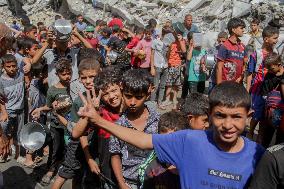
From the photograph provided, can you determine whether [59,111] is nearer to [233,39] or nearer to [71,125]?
[71,125]

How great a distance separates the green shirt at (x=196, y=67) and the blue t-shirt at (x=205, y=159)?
18.5 feet

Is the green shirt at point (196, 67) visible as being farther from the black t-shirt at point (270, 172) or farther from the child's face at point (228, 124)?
the black t-shirt at point (270, 172)

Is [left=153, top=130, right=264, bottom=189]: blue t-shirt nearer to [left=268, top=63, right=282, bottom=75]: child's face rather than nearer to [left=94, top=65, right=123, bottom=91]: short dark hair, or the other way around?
[left=94, top=65, right=123, bottom=91]: short dark hair

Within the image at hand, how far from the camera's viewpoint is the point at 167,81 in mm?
8688

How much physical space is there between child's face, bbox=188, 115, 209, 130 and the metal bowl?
2.34 metres

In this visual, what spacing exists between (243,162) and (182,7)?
1373 centimetres

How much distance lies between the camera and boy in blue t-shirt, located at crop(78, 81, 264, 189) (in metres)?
2.31

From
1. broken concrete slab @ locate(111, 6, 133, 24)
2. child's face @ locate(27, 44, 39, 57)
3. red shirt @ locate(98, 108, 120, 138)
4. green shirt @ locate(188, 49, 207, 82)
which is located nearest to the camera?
red shirt @ locate(98, 108, 120, 138)

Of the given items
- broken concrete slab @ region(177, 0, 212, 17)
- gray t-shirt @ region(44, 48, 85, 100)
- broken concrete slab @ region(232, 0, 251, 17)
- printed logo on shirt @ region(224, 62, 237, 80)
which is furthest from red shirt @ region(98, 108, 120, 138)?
broken concrete slab @ region(177, 0, 212, 17)

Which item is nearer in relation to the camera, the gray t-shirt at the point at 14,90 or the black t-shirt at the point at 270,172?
the black t-shirt at the point at 270,172

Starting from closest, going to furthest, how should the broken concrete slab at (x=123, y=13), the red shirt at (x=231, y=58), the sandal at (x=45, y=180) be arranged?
the sandal at (x=45, y=180) < the red shirt at (x=231, y=58) < the broken concrete slab at (x=123, y=13)

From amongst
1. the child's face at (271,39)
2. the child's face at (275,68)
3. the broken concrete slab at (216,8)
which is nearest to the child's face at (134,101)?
the child's face at (275,68)

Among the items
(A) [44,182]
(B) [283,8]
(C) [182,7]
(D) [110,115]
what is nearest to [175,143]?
(D) [110,115]

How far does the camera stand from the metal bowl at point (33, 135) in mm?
5055
